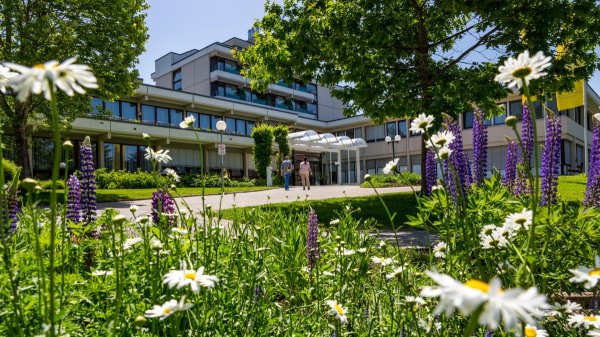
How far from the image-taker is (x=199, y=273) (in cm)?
118

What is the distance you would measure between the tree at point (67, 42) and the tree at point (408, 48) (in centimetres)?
621

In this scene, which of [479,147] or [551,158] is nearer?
[551,158]

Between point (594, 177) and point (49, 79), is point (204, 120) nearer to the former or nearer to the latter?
point (594, 177)

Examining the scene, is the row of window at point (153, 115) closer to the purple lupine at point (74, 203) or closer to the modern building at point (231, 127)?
the modern building at point (231, 127)

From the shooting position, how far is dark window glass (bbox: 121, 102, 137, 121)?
3009 cm

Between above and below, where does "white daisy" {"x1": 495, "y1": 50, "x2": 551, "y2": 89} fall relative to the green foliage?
below

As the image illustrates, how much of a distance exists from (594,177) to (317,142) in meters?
29.1

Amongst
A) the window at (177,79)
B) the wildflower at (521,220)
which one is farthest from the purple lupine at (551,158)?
the window at (177,79)

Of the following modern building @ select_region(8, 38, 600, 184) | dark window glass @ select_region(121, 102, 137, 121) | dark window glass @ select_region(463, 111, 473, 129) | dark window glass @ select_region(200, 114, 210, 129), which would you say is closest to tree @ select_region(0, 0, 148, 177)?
modern building @ select_region(8, 38, 600, 184)

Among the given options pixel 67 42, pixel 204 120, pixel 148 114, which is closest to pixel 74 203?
pixel 67 42

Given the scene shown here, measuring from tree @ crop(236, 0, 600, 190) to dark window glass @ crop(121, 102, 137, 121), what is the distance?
67.1 feet

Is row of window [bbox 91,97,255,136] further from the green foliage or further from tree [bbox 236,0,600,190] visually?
tree [bbox 236,0,600,190]

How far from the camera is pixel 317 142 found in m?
32.9

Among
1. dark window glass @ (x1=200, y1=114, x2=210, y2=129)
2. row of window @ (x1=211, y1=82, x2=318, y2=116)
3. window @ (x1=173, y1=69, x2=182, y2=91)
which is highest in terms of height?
window @ (x1=173, y1=69, x2=182, y2=91)
